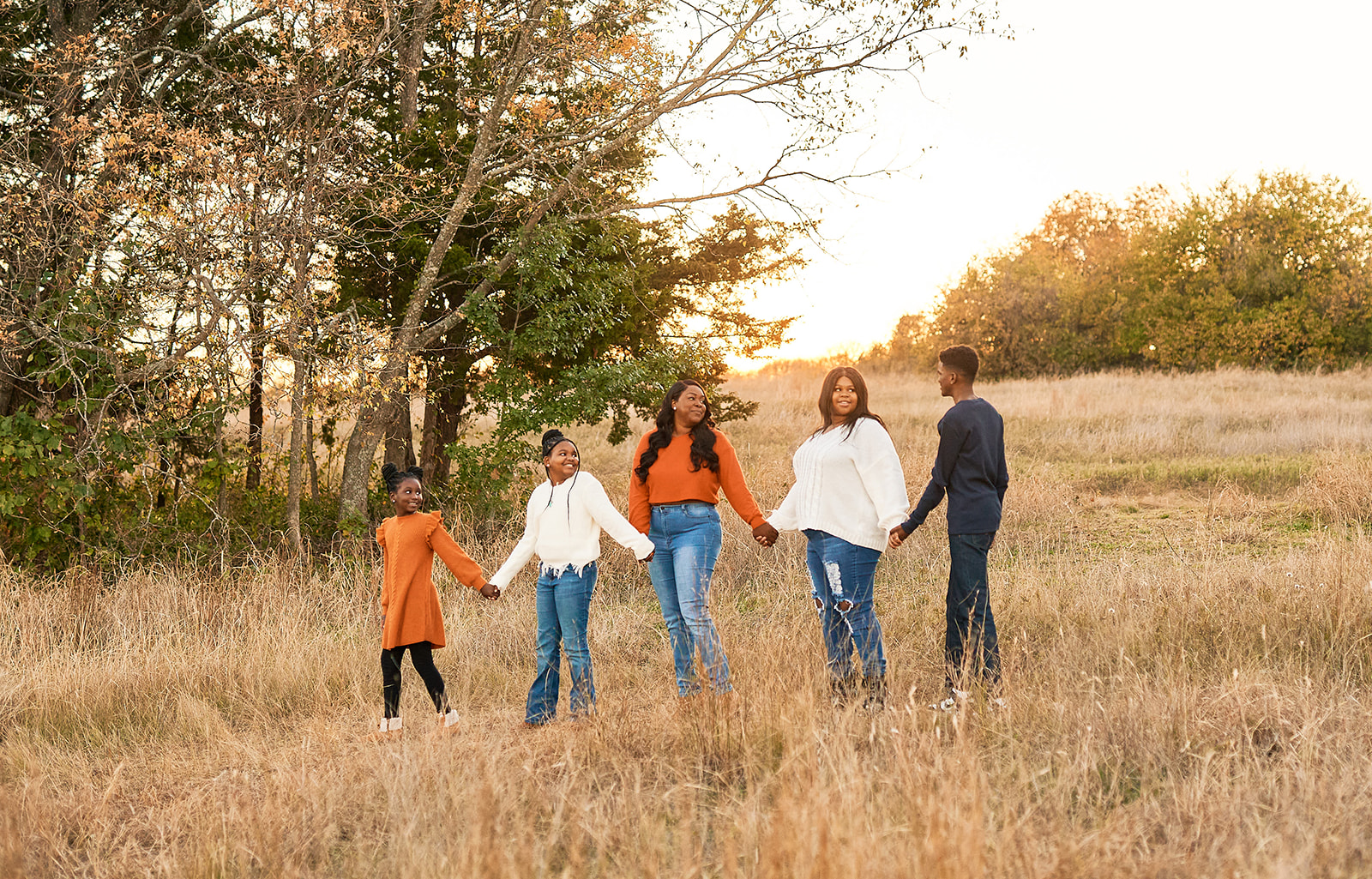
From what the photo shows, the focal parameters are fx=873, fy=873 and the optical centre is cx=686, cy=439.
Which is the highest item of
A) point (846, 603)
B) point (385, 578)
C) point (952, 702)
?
point (385, 578)

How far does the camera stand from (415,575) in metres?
4.93

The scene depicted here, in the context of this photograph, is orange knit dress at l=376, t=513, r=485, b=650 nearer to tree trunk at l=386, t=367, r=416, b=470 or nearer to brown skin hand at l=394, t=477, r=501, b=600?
brown skin hand at l=394, t=477, r=501, b=600

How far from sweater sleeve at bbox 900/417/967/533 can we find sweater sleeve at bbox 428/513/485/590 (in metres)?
2.37

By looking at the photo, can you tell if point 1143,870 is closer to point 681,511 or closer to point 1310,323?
point 681,511

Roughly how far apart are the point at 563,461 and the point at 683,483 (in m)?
0.69

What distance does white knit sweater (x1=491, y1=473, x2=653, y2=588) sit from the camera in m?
4.85

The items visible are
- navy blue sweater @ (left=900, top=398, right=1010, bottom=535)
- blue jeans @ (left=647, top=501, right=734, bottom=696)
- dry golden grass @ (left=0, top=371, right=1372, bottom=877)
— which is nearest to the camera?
dry golden grass @ (left=0, top=371, right=1372, bottom=877)

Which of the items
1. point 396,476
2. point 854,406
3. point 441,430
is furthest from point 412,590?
point 441,430

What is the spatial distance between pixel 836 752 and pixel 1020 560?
491 centimetres

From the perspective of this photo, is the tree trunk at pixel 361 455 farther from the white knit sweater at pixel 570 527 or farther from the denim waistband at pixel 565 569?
the denim waistband at pixel 565 569

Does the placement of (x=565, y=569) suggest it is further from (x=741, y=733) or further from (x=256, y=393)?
(x=256, y=393)

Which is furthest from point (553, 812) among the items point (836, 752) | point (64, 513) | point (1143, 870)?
point (64, 513)

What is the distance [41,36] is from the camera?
33.8ft

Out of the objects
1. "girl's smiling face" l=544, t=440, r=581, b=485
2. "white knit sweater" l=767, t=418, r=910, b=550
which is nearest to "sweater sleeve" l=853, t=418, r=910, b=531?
"white knit sweater" l=767, t=418, r=910, b=550
